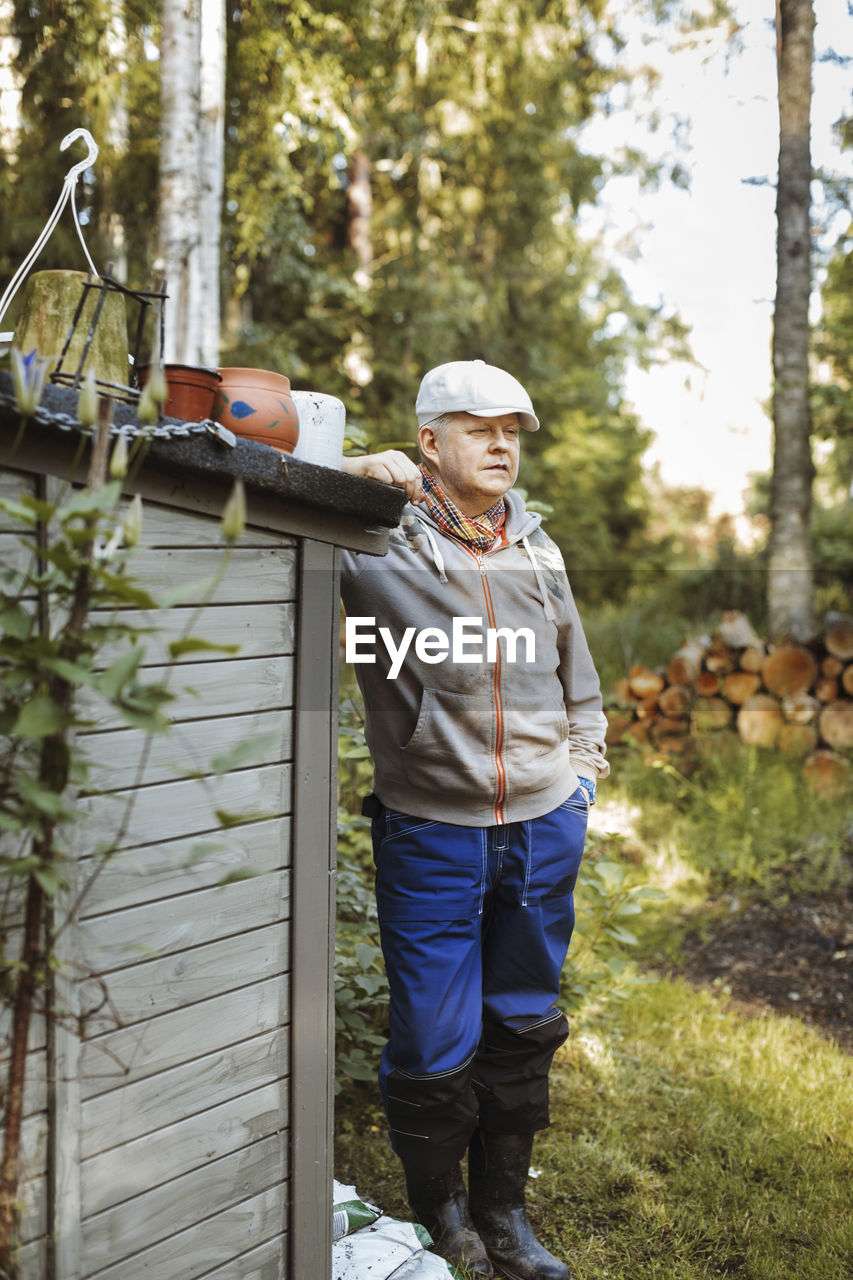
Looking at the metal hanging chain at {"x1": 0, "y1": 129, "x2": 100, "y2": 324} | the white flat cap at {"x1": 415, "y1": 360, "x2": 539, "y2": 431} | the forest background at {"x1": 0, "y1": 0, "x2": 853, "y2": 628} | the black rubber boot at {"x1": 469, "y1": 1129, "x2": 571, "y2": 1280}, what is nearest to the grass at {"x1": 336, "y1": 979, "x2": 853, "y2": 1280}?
the black rubber boot at {"x1": 469, "y1": 1129, "x2": 571, "y2": 1280}

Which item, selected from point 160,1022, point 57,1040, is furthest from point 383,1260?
point 57,1040

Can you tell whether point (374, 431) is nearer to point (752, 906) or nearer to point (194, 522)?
point (752, 906)

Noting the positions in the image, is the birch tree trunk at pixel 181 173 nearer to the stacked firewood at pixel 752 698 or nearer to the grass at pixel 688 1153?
the stacked firewood at pixel 752 698

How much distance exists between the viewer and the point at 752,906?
177 inches

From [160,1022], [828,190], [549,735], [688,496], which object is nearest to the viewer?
[160,1022]

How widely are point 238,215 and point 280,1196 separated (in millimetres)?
8343

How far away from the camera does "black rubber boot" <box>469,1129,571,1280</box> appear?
233 centimetres

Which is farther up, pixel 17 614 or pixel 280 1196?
pixel 17 614

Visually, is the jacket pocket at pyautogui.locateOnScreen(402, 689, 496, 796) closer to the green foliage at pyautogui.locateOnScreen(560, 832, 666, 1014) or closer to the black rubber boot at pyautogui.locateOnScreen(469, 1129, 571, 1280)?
the black rubber boot at pyautogui.locateOnScreen(469, 1129, 571, 1280)

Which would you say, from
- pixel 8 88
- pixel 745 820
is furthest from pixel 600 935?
pixel 8 88

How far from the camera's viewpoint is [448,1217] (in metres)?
2.35

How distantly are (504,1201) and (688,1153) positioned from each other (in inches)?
28.6

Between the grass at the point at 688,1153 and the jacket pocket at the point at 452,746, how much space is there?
48.3 inches

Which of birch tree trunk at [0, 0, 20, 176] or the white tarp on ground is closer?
the white tarp on ground
